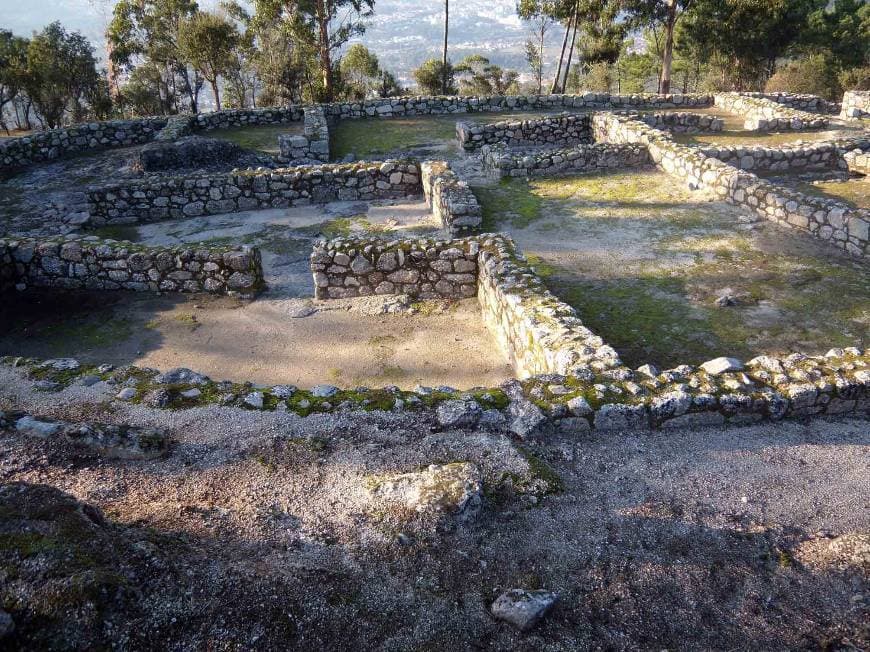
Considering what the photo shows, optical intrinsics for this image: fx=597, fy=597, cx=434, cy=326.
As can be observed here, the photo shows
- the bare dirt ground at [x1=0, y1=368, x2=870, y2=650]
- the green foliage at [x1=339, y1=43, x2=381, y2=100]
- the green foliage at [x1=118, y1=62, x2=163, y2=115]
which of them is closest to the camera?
the bare dirt ground at [x1=0, y1=368, x2=870, y2=650]

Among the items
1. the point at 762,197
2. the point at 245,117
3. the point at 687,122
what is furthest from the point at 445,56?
the point at 762,197

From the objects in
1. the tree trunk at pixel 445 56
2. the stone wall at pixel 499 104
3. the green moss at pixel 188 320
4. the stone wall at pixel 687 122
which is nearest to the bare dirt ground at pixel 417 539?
the green moss at pixel 188 320

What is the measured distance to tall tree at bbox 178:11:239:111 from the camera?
27.8 metres

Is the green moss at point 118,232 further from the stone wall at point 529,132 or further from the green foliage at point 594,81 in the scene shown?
the green foliage at point 594,81

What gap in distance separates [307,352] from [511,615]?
5238 mm

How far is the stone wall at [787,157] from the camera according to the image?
13211 mm

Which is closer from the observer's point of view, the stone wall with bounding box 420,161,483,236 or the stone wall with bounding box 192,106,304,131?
the stone wall with bounding box 420,161,483,236

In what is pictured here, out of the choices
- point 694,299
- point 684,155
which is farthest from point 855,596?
point 684,155

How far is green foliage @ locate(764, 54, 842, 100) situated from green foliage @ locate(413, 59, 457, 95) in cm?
1802

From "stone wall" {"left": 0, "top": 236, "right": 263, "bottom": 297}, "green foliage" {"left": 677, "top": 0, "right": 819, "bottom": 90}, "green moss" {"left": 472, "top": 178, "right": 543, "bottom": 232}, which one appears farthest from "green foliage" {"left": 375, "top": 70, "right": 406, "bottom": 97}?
"stone wall" {"left": 0, "top": 236, "right": 263, "bottom": 297}

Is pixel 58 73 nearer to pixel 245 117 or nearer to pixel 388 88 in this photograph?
pixel 245 117

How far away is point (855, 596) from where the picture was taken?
3.33m

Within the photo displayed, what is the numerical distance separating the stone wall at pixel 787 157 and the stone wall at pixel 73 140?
59.6 feet

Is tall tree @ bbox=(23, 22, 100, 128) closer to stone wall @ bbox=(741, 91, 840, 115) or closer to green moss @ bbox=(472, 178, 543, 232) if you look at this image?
green moss @ bbox=(472, 178, 543, 232)
